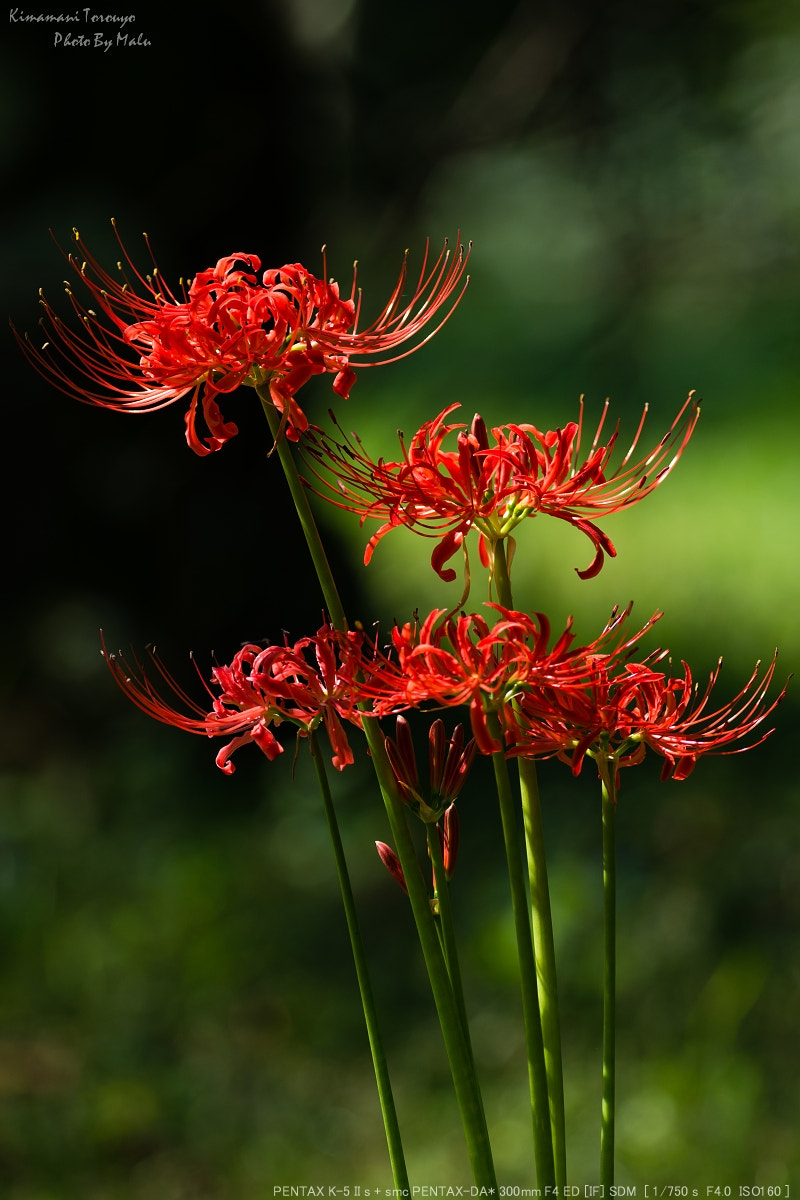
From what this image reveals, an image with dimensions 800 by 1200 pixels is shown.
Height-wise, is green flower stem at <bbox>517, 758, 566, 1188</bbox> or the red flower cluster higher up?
the red flower cluster

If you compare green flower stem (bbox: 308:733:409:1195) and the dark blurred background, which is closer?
green flower stem (bbox: 308:733:409:1195)

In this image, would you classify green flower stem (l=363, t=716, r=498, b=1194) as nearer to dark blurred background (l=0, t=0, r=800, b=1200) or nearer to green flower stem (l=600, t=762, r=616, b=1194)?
green flower stem (l=600, t=762, r=616, b=1194)

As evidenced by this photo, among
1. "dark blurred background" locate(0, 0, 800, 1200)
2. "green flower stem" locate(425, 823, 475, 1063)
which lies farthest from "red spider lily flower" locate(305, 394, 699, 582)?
"dark blurred background" locate(0, 0, 800, 1200)

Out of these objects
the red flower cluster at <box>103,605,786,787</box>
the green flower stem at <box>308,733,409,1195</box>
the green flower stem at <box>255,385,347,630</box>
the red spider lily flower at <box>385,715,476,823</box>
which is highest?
the green flower stem at <box>255,385,347,630</box>

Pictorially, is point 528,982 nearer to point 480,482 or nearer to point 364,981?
point 364,981

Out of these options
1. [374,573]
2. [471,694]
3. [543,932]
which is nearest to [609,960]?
[543,932]

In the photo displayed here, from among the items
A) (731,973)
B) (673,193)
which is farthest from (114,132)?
(731,973)

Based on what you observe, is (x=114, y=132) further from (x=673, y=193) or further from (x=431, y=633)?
(x=431, y=633)
